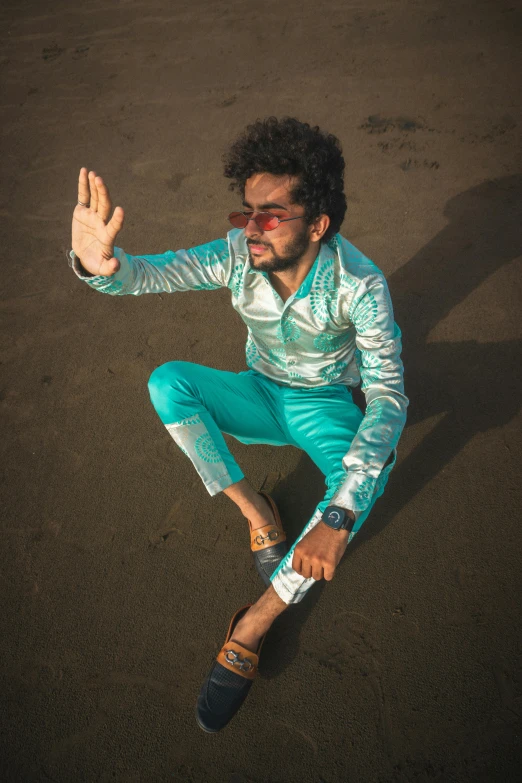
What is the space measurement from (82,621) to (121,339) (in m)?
1.88

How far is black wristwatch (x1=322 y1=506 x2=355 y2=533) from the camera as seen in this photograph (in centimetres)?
218

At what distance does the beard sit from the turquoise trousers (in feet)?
1.96

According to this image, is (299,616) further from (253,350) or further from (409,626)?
(253,350)

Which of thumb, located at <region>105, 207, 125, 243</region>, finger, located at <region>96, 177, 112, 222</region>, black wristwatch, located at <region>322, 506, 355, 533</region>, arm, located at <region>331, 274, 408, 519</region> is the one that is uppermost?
finger, located at <region>96, 177, 112, 222</region>

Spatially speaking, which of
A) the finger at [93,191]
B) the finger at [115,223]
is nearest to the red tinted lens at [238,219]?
the finger at [115,223]

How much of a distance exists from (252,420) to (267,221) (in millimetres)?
1002

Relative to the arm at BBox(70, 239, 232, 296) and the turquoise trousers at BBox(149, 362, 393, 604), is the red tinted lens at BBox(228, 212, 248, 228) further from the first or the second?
the turquoise trousers at BBox(149, 362, 393, 604)

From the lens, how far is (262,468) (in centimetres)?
320

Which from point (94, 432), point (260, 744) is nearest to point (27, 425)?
point (94, 432)

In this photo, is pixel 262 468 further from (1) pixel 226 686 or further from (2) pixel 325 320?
(1) pixel 226 686

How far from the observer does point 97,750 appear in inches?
94.5

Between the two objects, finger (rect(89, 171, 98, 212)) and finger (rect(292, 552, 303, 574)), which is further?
finger (rect(89, 171, 98, 212))

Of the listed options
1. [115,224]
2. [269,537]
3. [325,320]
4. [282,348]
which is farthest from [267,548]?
[115,224]

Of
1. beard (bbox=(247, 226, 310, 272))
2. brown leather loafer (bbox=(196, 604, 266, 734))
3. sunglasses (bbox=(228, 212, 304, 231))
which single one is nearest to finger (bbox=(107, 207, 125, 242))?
sunglasses (bbox=(228, 212, 304, 231))
